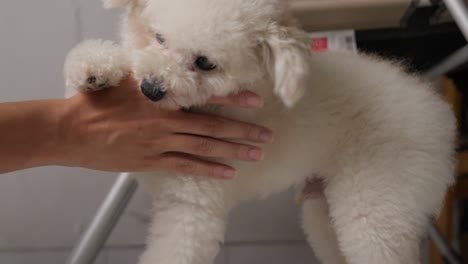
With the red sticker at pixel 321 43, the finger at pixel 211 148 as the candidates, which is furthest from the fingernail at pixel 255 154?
the red sticker at pixel 321 43

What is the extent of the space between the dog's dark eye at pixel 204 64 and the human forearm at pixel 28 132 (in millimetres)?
254

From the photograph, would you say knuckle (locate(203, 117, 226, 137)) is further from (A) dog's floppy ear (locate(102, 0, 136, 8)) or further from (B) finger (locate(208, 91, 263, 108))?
(A) dog's floppy ear (locate(102, 0, 136, 8))

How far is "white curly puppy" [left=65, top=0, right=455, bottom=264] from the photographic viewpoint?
2.56ft

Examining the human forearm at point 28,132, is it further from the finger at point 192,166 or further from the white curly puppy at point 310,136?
the finger at point 192,166

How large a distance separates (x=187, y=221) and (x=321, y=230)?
1.52 ft

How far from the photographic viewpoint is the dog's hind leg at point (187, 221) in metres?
0.85

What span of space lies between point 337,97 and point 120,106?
0.39 m

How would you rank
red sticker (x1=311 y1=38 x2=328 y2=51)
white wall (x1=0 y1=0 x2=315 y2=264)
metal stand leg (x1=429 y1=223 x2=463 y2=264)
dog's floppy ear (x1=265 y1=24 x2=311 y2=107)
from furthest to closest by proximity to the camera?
white wall (x1=0 y1=0 x2=315 y2=264) < metal stand leg (x1=429 y1=223 x2=463 y2=264) < red sticker (x1=311 y1=38 x2=328 y2=51) < dog's floppy ear (x1=265 y1=24 x2=311 y2=107)

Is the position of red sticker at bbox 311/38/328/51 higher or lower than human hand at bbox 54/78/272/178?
higher

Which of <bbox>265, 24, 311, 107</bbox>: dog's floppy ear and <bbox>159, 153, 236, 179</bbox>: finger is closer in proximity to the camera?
<bbox>265, 24, 311, 107</bbox>: dog's floppy ear

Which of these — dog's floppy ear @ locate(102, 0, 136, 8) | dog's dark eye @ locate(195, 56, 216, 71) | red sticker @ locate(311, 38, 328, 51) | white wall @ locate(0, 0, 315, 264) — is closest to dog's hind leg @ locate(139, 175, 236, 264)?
dog's dark eye @ locate(195, 56, 216, 71)

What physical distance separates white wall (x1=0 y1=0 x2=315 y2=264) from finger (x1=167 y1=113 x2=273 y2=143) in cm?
62

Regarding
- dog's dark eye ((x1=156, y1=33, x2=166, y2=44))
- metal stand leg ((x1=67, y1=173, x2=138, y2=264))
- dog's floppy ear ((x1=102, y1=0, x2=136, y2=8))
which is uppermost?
dog's floppy ear ((x1=102, y1=0, x2=136, y2=8))

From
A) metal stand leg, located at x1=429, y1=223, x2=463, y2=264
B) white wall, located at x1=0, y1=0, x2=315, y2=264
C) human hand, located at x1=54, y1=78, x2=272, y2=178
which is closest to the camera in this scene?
human hand, located at x1=54, y1=78, x2=272, y2=178
